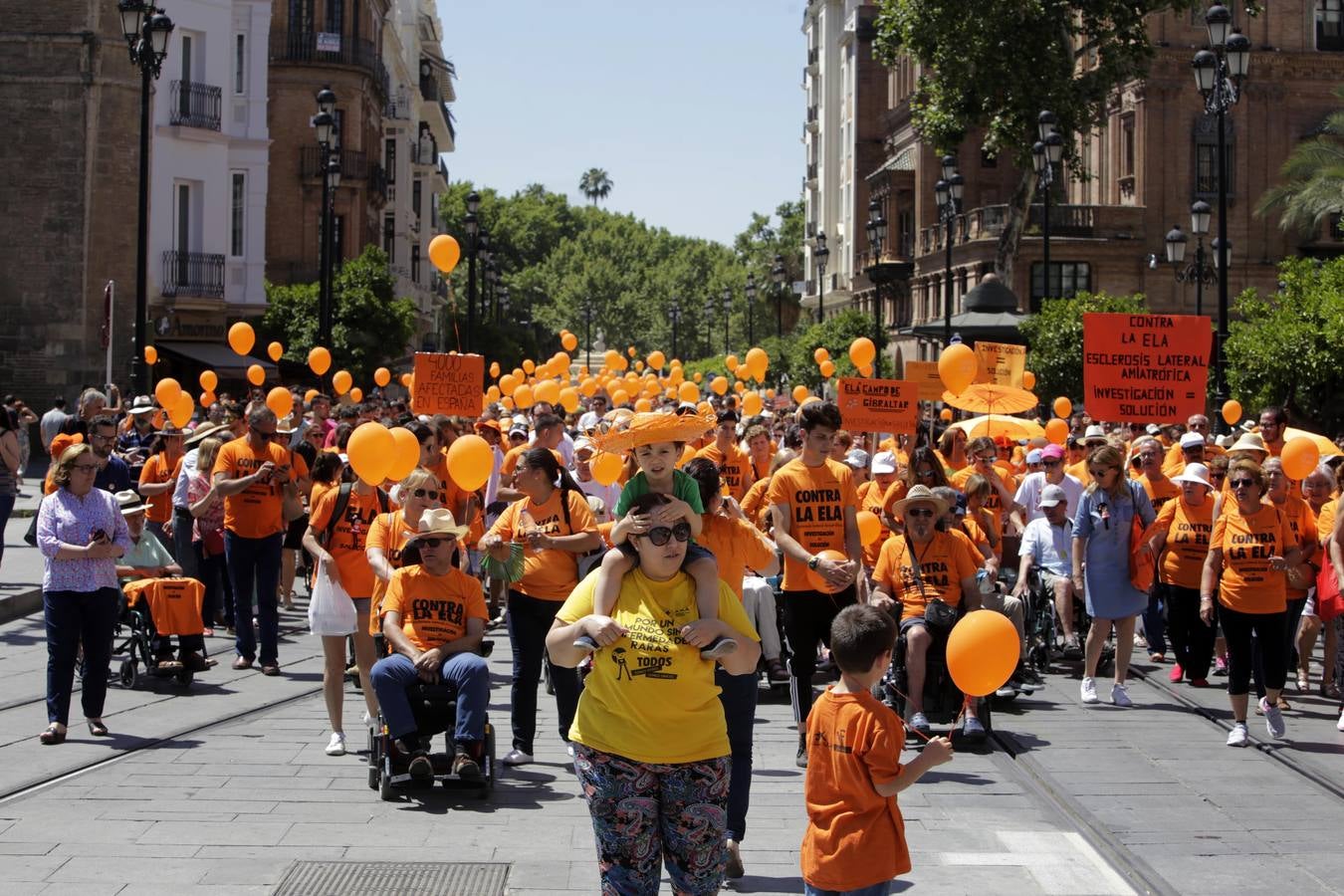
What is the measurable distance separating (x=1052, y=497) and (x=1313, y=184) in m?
32.1

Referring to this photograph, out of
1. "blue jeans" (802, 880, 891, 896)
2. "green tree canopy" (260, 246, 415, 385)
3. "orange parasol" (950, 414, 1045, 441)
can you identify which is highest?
"green tree canopy" (260, 246, 415, 385)

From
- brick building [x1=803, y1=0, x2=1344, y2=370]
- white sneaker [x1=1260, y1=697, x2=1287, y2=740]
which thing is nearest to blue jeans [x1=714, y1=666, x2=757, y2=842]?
white sneaker [x1=1260, y1=697, x2=1287, y2=740]

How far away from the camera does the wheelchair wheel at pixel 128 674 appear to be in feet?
40.0

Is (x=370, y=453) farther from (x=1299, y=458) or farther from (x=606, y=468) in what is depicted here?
(x=1299, y=458)

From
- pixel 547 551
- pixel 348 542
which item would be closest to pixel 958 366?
pixel 348 542

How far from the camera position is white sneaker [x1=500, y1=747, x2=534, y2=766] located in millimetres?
9586

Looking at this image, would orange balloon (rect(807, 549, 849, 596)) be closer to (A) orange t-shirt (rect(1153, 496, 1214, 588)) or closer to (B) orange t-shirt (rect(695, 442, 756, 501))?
(A) orange t-shirt (rect(1153, 496, 1214, 588))

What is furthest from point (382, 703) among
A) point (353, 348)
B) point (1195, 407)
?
point (353, 348)

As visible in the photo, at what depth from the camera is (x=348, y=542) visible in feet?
33.7

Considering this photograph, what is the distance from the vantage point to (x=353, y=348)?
4416 cm

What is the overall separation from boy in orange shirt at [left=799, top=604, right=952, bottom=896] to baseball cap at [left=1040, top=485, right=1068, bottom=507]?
8093 millimetres

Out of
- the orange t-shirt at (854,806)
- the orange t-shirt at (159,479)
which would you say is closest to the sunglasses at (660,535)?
the orange t-shirt at (854,806)

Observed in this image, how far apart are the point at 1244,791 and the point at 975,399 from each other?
8.86 meters

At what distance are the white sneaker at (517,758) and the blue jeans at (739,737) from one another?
Answer: 93.4 inches
